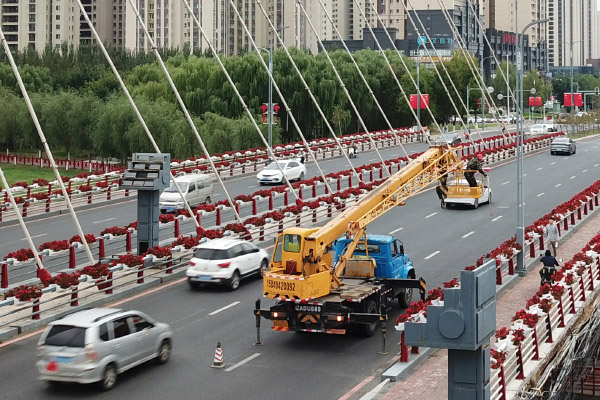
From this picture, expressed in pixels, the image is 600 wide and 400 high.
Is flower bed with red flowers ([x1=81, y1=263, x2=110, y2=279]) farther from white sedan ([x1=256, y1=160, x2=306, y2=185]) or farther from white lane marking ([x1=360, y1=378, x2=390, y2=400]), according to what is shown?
white sedan ([x1=256, y1=160, x2=306, y2=185])

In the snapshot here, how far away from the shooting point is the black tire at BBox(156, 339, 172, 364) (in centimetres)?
2025

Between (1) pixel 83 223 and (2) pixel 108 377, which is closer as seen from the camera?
(2) pixel 108 377

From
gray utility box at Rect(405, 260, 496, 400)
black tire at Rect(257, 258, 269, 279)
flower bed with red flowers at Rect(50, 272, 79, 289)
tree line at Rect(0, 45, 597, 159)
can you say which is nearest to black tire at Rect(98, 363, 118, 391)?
flower bed with red flowers at Rect(50, 272, 79, 289)

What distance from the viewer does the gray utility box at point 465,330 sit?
1207 centimetres

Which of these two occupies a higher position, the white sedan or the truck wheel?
the white sedan

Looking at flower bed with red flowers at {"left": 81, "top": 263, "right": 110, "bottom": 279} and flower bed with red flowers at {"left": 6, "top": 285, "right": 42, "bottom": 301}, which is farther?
flower bed with red flowers at {"left": 81, "top": 263, "right": 110, "bottom": 279}

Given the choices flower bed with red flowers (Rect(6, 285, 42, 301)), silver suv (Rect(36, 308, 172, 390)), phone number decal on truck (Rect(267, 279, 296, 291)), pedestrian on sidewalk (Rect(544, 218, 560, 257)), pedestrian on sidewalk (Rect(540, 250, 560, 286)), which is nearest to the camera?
silver suv (Rect(36, 308, 172, 390))

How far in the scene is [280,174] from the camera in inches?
2147

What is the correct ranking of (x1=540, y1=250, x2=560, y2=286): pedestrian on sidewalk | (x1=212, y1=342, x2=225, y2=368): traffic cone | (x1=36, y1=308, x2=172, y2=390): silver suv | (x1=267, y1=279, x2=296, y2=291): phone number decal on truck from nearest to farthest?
(x1=36, y1=308, x2=172, y2=390): silver suv
(x1=212, y1=342, x2=225, y2=368): traffic cone
(x1=267, y1=279, x2=296, y2=291): phone number decal on truck
(x1=540, y1=250, x2=560, y2=286): pedestrian on sidewalk

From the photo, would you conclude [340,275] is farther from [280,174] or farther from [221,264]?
[280,174]

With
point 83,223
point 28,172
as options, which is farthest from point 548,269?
point 28,172

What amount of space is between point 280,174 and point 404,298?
29923 mm

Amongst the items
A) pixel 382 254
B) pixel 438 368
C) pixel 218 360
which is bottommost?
pixel 438 368

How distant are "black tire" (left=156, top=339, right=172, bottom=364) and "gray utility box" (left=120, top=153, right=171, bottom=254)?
934cm
